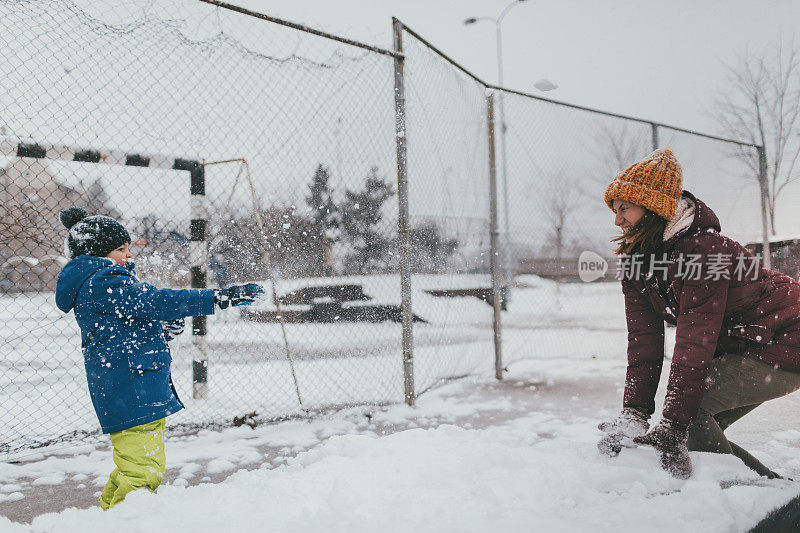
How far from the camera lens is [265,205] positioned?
4.36 metres

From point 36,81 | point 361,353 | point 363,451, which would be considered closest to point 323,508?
point 363,451

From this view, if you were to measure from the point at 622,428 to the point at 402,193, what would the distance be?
2377 millimetres

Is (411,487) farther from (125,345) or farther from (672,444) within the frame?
(125,345)

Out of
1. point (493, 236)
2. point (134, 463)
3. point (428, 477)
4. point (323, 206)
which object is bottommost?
point (428, 477)

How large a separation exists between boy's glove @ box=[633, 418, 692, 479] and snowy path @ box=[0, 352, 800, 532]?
0.16 feet

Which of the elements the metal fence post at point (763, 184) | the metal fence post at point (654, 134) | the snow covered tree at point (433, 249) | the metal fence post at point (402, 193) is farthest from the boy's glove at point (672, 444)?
the metal fence post at point (763, 184)

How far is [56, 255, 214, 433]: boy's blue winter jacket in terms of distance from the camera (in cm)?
215

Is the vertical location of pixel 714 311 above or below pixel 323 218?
below

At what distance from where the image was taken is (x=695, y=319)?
1979mm

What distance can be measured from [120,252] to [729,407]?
2.69 m

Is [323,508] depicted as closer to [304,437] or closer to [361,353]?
[304,437]

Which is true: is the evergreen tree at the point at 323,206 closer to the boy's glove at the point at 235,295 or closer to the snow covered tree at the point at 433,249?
the snow covered tree at the point at 433,249

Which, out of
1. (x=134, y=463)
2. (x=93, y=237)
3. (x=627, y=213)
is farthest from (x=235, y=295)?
(x=627, y=213)

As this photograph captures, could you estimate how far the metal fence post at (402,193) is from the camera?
403cm
